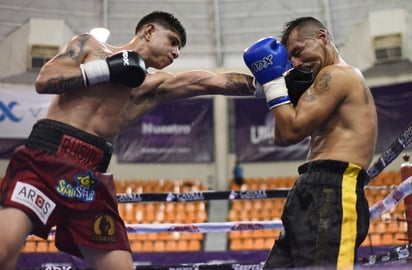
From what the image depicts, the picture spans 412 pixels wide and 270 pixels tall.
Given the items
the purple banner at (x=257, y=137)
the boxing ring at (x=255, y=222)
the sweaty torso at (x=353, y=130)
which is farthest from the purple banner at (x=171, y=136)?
the sweaty torso at (x=353, y=130)

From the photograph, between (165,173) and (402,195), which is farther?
(165,173)

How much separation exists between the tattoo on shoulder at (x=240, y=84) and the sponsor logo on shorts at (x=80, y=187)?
83 centimetres

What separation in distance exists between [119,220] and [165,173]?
7619 mm

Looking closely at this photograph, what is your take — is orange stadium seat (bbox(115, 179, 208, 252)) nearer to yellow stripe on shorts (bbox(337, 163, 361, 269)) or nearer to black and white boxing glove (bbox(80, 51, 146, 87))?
black and white boxing glove (bbox(80, 51, 146, 87))

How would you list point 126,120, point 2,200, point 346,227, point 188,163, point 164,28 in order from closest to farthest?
point 346,227 < point 2,200 < point 126,120 < point 164,28 < point 188,163

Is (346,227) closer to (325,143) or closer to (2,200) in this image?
(325,143)

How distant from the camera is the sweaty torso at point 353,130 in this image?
2.03 metres

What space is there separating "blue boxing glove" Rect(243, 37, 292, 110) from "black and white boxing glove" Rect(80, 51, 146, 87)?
47cm

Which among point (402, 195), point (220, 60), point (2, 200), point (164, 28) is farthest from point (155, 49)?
point (220, 60)

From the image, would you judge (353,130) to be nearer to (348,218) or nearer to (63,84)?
(348,218)

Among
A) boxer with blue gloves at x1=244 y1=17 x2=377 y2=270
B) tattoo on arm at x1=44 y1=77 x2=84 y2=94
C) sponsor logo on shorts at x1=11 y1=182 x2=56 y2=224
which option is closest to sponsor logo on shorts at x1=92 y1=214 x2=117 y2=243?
sponsor logo on shorts at x1=11 y1=182 x2=56 y2=224

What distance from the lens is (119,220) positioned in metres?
2.34

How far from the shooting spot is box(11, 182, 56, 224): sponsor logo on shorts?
2057mm

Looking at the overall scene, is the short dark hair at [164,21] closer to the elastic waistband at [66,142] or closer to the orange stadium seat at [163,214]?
the elastic waistband at [66,142]
